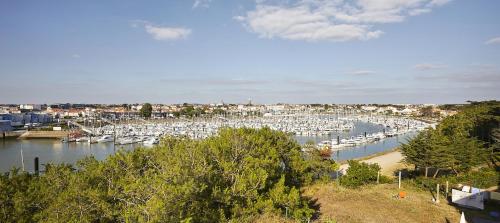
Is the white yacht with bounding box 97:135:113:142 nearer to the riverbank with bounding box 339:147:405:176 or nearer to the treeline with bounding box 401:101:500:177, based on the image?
the riverbank with bounding box 339:147:405:176

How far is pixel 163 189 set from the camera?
26.7ft

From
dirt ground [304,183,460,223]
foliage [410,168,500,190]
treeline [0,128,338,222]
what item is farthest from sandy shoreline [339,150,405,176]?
treeline [0,128,338,222]

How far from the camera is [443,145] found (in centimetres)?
2373

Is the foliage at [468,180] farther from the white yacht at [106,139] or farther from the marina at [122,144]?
the white yacht at [106,139]

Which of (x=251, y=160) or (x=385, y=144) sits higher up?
(x=251, y=160)

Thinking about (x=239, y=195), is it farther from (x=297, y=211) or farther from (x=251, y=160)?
(x=297, y=211)

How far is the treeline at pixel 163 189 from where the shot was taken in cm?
884

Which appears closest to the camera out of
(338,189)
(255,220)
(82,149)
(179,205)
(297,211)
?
(179,205)

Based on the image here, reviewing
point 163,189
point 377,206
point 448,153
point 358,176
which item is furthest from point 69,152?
A: point 163,189

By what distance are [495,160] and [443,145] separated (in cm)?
640

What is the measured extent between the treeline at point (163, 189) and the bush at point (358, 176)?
681 centimetres

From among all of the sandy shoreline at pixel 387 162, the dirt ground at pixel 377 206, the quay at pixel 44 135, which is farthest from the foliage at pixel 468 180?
the quay at pixel 44 135

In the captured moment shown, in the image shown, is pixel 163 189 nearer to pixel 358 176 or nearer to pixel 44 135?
pixel 358 176

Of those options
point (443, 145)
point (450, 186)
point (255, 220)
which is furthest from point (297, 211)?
point (443, 145)
